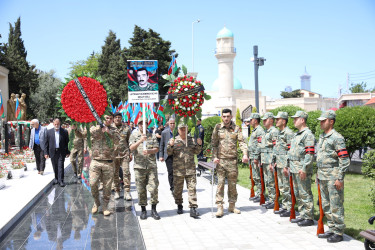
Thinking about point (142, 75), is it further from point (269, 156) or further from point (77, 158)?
point (77, 158)

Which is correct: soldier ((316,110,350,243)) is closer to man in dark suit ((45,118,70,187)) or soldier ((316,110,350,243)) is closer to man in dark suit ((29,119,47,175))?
man in dark suit ((45,118,70,187))

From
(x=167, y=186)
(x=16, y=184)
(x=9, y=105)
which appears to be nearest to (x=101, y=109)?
(x=167, y=186)

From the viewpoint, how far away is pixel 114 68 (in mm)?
44531

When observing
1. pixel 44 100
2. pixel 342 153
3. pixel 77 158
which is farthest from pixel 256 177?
pixel 44 100

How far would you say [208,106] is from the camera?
65.4 metres

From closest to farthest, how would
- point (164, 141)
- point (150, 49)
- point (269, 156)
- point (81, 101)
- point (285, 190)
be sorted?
point (81, 101) < point (285, 190) < point (269, 156) < point (164, 141) < point (150, 49)

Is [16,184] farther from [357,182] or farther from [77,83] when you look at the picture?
[357,182]

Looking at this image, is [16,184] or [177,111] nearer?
[177,111]

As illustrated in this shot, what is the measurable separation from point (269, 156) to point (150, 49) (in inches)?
1324

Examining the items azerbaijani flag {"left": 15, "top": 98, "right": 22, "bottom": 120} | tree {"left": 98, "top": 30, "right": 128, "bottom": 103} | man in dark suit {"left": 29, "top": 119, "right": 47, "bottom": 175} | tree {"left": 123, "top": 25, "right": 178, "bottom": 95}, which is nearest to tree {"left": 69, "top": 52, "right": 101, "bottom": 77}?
tree {"left": 98, "top": 30, "right": 128, "bottom": 103}

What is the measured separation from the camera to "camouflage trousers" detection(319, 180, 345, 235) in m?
5.66

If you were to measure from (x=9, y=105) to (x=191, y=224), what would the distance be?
930 inches

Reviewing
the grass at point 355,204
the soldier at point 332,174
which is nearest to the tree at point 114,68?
the grass at point 355,204

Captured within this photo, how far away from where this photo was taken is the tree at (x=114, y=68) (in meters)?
42.4
